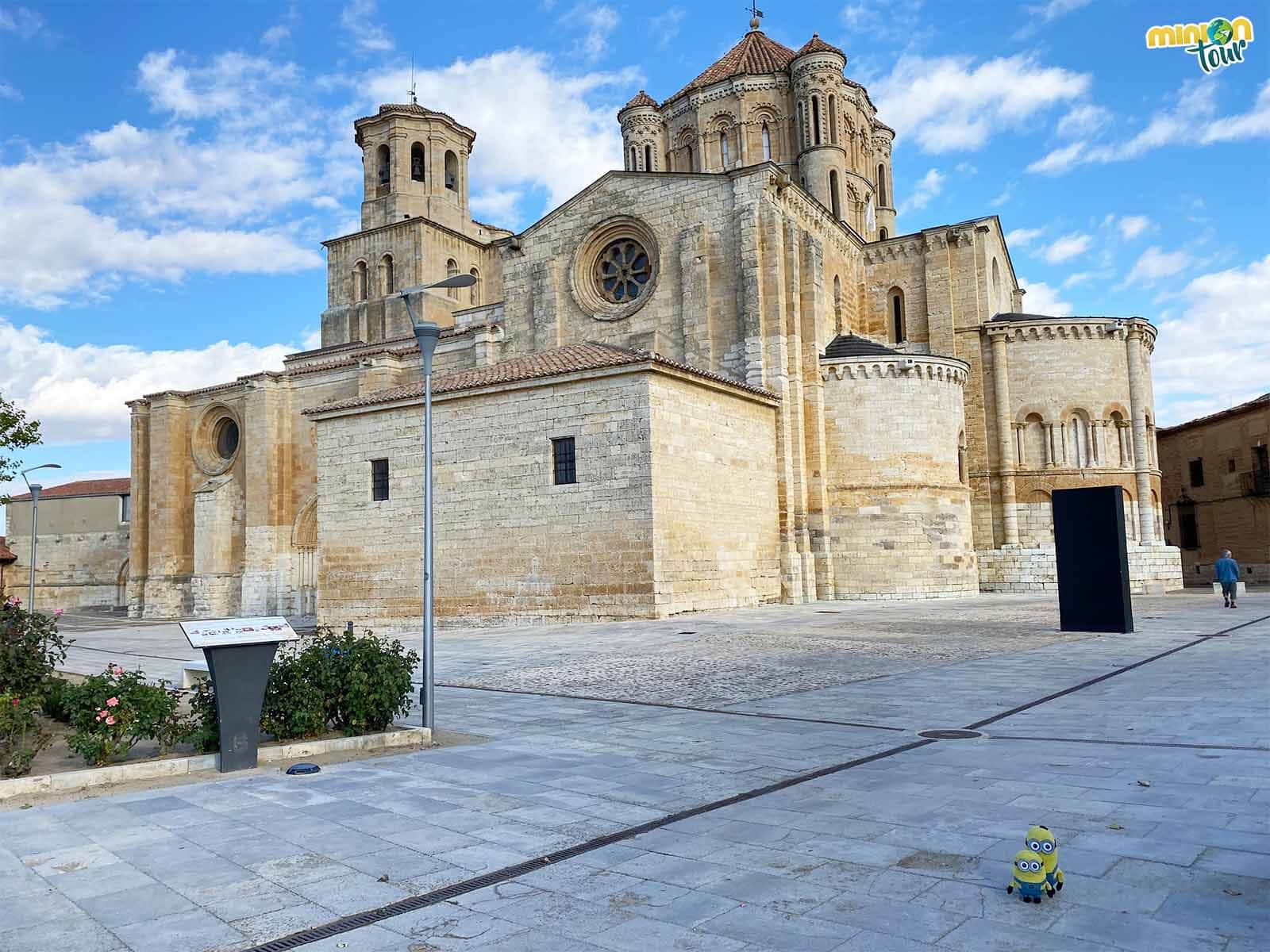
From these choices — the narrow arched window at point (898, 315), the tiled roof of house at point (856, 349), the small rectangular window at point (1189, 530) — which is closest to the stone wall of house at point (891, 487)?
the tiled roof of house at point (856, 349)

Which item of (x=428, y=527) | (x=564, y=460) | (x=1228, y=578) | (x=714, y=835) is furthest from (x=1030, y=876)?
(x=1228, y=578)

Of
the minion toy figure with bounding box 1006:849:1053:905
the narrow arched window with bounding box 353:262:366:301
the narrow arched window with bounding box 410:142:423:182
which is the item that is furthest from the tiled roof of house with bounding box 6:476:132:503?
the minion toy figure with bounding box 1006:849:1053:905

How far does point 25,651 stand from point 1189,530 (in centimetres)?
4274

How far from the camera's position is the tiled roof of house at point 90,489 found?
1783 inches

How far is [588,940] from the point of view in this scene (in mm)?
3545

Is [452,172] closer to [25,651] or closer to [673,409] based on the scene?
[673,409]

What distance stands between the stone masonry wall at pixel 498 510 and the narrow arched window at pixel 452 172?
60.2ft

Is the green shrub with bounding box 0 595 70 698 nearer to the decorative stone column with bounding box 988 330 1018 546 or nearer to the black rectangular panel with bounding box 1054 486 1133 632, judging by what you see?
the black rectangular panel with bounding box 1054 486 1133 632

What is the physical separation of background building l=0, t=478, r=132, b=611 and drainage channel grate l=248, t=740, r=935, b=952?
46059mm

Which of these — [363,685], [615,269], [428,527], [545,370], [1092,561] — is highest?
[615,269]

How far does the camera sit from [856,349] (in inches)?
1033

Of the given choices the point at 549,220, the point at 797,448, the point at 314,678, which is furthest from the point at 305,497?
the point at 314,678

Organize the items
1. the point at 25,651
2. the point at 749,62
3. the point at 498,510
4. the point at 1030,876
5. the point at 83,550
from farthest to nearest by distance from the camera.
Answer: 1. the point at 83,550
2. the point at 749,62
3. the point at 498,510
4. the point at 25,651
5. the point at 1030,876

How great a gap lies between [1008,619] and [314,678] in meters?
14.9
